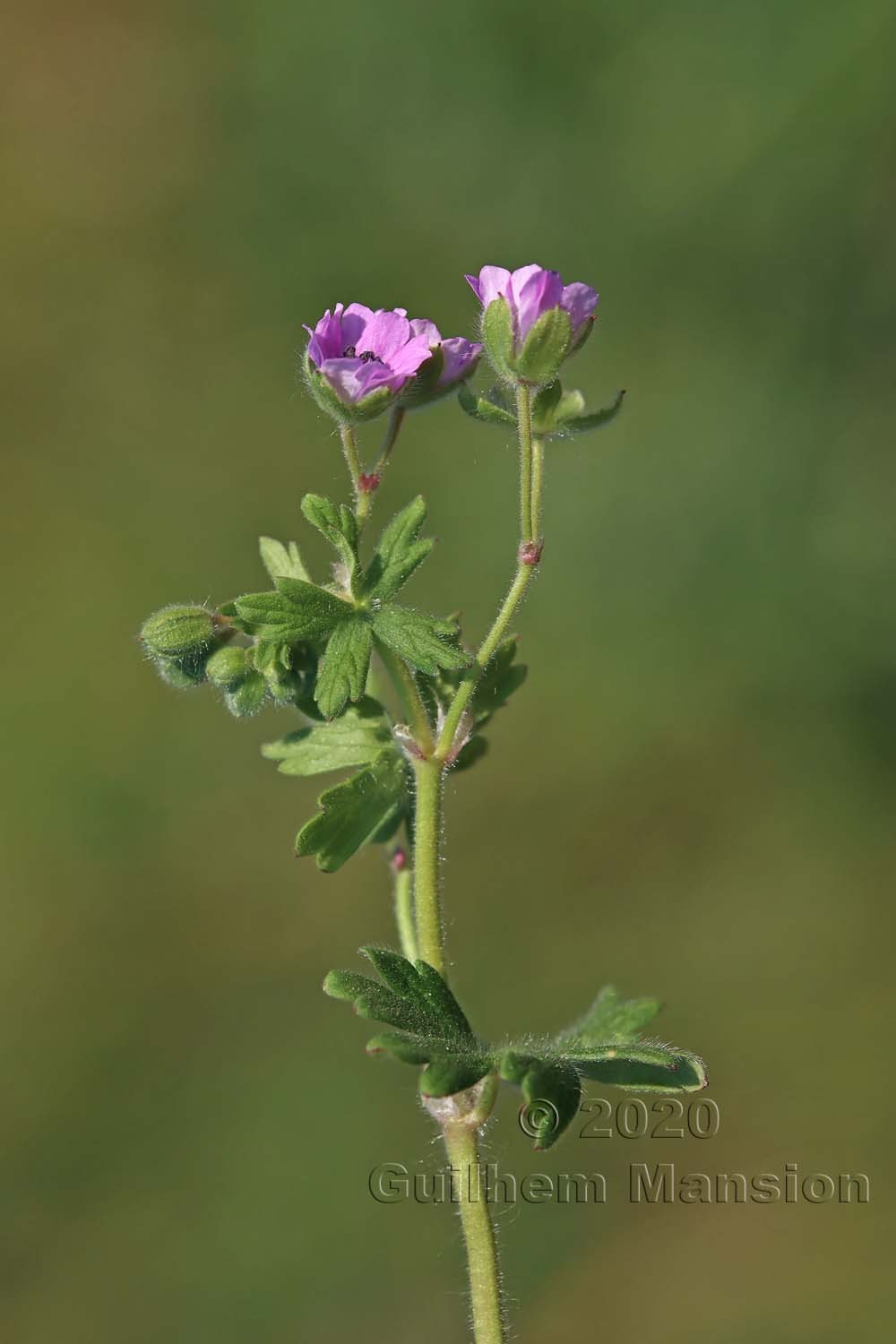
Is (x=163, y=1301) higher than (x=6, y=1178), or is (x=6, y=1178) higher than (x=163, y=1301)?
(x=6, y=1178)

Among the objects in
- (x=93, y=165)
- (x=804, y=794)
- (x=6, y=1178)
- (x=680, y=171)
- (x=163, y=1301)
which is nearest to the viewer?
(x=163, y=1301)

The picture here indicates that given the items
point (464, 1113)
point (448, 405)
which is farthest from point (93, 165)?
point (464, 1113)

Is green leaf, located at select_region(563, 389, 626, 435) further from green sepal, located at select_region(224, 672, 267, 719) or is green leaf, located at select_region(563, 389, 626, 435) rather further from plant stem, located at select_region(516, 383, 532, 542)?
green sepal, located at select_region(224, 672, 267, 719)

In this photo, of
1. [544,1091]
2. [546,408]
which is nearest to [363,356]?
[546,408]

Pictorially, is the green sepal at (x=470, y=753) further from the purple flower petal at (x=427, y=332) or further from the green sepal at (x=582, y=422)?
the purple flower petal at (x=427, y=332)

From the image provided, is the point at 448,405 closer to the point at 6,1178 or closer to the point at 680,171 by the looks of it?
the point at 680,171

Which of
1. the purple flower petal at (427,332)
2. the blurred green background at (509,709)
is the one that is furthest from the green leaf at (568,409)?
the blurred green background at (509,709)

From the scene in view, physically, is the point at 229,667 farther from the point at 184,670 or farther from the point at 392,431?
the point at 392,431
